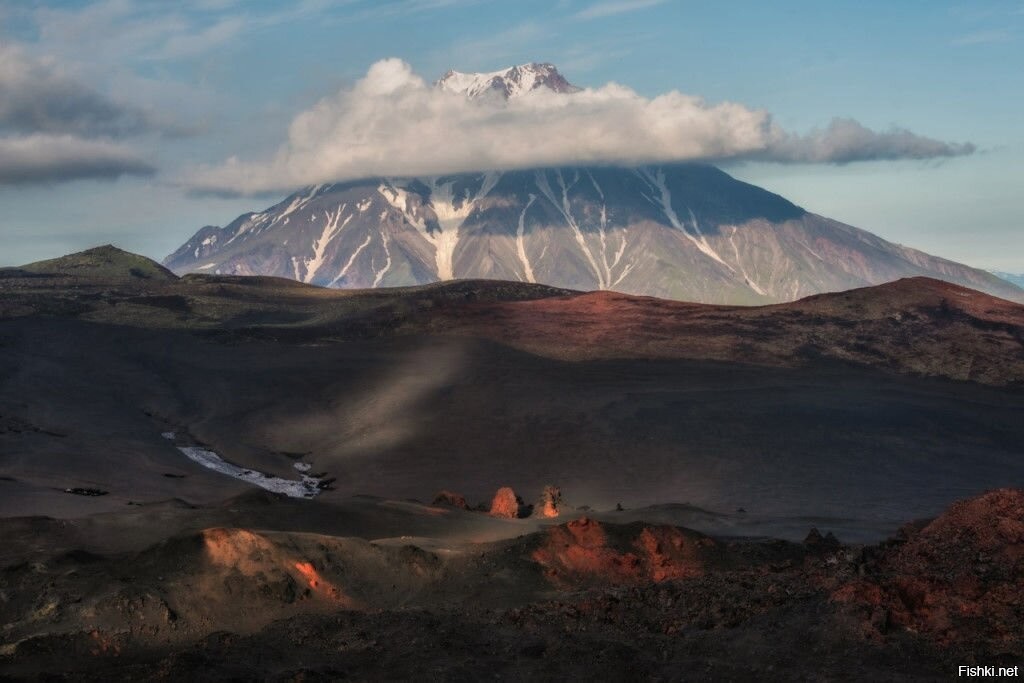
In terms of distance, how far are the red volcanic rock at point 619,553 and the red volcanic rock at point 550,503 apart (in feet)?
34.5

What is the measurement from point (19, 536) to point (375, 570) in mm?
9611

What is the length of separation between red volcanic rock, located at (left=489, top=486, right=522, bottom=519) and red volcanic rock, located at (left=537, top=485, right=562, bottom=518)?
0.86m

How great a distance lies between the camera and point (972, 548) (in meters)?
23.6

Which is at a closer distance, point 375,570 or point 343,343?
point 375,570

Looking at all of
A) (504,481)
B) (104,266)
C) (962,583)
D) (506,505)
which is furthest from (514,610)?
(104,266)

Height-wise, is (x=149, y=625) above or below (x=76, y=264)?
below

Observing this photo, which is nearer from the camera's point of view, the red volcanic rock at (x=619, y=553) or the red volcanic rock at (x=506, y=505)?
the red volcanic rock at (x=619, y=553)

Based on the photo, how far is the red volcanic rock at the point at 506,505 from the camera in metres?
42.7

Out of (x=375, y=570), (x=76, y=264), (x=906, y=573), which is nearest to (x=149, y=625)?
(x=375, y=570)

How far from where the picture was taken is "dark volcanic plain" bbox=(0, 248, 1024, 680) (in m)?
20.2

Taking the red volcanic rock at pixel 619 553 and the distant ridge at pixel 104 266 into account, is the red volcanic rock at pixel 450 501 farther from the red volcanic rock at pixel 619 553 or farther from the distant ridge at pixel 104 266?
the distant ridge at pixel 104 266

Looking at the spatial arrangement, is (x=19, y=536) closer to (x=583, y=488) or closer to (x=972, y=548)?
(x=972, y=548)

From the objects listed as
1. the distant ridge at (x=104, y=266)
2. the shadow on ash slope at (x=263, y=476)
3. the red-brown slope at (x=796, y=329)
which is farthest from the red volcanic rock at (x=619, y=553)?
the distant ridge at (x=104, y=266)

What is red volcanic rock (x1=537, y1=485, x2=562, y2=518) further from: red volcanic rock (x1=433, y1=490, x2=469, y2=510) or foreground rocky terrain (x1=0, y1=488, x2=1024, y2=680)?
foreground rocky terrain (x1=0, y1=488, x2=1024, y2=680)
